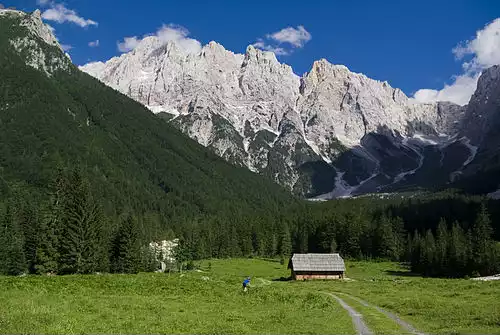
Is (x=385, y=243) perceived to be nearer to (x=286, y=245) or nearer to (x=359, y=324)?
(x=286, y=245)

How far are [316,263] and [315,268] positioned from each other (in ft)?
5.43

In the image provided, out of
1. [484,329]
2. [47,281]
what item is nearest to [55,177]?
[47,281]

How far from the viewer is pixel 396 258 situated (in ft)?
557

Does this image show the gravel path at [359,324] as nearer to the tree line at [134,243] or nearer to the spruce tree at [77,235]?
the spruce tree at [77,235]

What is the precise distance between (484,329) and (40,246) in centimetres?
6704

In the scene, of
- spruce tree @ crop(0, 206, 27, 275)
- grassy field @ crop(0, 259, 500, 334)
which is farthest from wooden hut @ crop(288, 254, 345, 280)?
grassy field @ crop(0, 259, 500, 334)

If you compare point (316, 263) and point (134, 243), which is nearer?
point (134, 243)

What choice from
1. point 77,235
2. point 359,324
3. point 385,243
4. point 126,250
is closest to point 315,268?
point 126,250

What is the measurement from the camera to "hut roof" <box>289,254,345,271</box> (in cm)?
11669

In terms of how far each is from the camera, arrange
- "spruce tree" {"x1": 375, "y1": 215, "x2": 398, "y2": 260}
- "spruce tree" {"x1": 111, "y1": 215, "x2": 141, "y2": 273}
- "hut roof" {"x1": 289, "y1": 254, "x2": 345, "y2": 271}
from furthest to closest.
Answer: "spruce tree" {"x1": 375, "y1": 215, "x2": 398, "y2": 260} → "hut roof" {"x1": 289, "y1": 254, "x2": 345, "y2": 271} → "spruce tree" {"x1": 111, "y1": 215, "x2": 141, "y2": 273}

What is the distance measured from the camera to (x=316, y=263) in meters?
119

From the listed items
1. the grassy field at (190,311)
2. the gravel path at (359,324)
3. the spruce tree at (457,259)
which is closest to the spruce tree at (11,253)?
the grassy field at (190,311)

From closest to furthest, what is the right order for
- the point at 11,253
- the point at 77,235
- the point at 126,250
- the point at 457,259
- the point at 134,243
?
the point at 77,235 < the point at 11,253 < the point at 126,250 < the point at 134,243 < the point at 457,259

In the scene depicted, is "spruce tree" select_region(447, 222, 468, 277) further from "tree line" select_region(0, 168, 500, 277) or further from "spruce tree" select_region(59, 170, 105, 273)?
"spruce tree" select_region(59, 170, 105, 273)
